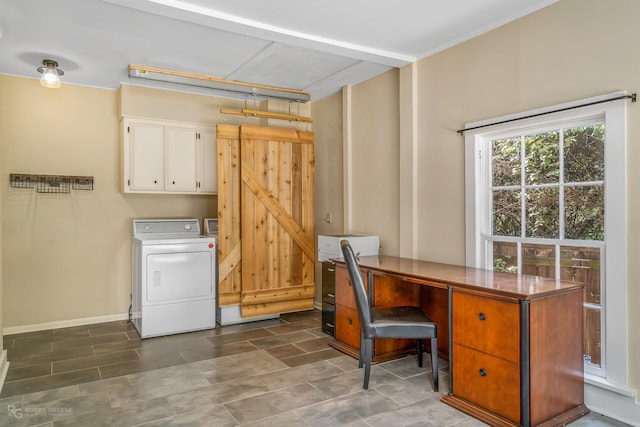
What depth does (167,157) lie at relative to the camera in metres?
4.94

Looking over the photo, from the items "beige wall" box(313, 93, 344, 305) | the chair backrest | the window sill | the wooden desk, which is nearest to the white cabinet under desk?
"beige wall" box(313, 93, 344, 305)

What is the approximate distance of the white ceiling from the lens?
9.78 ft

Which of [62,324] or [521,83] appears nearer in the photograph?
[521,83]

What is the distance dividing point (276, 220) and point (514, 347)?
312cm

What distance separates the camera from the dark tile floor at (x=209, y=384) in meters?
2.64

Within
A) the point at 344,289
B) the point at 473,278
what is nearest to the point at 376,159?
the point at 344,289

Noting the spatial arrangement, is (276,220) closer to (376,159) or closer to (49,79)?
(376,159)

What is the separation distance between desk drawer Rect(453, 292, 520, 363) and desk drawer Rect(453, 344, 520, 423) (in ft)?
0.18

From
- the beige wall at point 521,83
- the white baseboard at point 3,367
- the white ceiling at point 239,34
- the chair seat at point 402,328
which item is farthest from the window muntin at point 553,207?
the white baseboard at point 3,367

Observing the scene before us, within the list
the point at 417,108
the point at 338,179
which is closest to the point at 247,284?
the point at 338,179

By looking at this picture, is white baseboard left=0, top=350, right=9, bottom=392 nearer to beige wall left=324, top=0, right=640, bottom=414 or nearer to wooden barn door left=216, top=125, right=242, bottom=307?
wooden barn door left=216, top=125, right=242, bottom=307

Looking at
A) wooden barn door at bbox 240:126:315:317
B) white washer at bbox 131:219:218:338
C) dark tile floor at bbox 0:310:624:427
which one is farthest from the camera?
wooden barn door at bbox 240:126:315:317

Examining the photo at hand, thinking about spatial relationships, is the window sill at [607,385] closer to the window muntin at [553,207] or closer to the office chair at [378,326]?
the window muntin at [553,207]

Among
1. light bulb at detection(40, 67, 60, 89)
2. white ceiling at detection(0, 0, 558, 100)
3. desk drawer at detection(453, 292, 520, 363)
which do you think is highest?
white ceiling at detection(0, 0, 558, 100)
